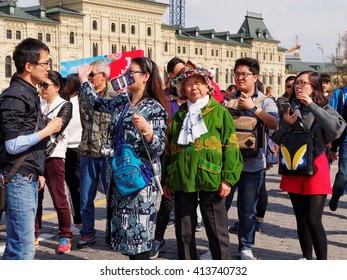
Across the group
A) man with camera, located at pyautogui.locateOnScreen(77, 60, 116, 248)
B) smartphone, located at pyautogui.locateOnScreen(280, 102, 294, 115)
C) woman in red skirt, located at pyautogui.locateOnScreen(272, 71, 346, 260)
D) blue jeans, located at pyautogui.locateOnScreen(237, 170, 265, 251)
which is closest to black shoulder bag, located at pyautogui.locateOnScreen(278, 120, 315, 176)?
woman in red skirt, located at pyautogui.locateOnScreen(272, 71, 346, 260)

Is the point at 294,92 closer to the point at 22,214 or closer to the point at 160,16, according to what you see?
the point at 22,214

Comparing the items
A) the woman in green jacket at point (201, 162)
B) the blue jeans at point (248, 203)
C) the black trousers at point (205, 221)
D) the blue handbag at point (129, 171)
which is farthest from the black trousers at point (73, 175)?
the blue handbag at point (129, 171)

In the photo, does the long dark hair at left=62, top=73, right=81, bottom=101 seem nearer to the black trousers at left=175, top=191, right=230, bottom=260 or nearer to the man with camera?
the man with camera

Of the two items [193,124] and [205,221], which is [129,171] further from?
[205,221]

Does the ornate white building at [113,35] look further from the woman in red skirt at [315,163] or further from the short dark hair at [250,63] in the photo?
the woman in red skirt at [315,163]

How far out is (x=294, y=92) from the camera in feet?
16.1

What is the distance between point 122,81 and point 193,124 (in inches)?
26.3

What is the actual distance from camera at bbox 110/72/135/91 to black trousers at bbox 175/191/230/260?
1.01 metres

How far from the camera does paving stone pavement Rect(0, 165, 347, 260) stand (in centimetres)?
559

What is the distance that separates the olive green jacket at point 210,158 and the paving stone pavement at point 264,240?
4.94 ft

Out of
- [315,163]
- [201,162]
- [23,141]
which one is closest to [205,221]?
[201,162]

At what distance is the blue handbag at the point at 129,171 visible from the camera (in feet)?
13.0

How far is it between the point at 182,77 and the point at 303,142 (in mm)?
1222

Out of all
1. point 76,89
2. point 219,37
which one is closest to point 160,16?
point 219,37
